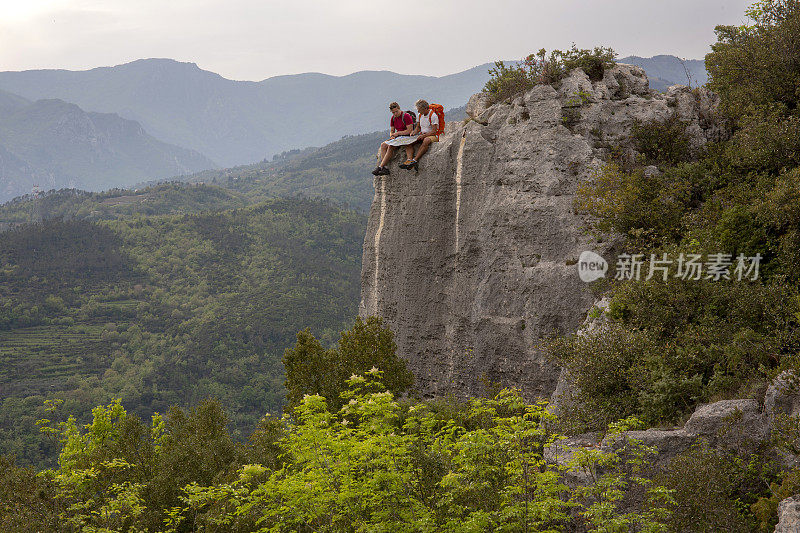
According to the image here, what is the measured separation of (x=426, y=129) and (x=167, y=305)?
128229 mm

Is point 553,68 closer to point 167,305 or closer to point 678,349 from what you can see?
point 678,349

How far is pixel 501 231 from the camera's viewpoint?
15102 millimetres

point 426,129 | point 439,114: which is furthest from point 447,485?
point 439,114

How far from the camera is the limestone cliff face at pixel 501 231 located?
13930 millimetres

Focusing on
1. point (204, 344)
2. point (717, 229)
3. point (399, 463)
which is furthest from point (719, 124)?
point (204, 344)

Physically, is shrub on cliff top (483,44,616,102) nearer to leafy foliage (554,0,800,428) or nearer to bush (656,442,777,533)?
leafy foliage (554,0,800,428)

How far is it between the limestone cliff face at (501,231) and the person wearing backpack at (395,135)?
454 millimetres

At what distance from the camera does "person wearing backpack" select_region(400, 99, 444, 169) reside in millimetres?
16672

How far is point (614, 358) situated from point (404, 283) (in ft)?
27.9

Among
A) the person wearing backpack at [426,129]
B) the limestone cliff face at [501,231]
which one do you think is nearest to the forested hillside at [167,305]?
the limestone cliff face at [501,231]

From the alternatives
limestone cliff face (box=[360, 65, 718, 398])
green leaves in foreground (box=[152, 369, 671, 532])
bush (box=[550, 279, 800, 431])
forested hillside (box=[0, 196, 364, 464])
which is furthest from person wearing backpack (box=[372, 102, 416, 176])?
forested hillside (box=[0, 196, 364, 464])

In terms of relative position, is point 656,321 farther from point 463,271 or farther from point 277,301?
point 277,301

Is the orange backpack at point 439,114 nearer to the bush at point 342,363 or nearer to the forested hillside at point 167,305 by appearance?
the bush at point 342,363

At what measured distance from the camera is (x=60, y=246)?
140 metres
